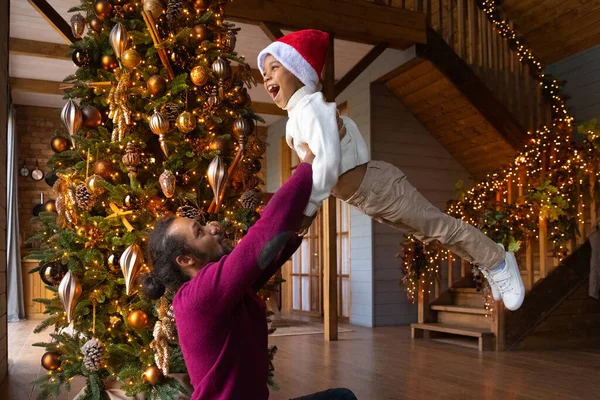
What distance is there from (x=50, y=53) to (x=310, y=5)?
300 cm

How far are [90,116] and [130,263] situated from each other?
30.9 inches

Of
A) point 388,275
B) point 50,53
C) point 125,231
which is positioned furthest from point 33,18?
point 388,275

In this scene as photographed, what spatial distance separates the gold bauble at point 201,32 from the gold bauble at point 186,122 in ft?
1.56

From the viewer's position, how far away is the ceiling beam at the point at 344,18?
5316 mm

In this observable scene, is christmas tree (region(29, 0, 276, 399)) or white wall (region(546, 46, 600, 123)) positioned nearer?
christmas tree (region(29, 0, 276, 399))

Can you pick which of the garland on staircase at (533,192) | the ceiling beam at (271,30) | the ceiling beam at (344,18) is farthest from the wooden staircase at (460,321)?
the ceiling beam at (271,30)

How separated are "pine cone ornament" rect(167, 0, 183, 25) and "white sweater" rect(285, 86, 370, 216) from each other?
55.0 inches

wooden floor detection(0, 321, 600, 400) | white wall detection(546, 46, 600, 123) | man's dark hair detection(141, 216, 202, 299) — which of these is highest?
white wall detection(546, 46, 600, 123)

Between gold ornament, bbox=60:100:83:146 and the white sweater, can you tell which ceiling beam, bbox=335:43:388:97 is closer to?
gold ornament, bbox=60:100:83:146

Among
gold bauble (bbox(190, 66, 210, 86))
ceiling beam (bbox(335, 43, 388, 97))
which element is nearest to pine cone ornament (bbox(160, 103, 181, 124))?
gold bauble (bbox(190, 66, 210, 86))

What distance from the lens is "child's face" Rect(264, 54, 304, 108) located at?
6.20 feet

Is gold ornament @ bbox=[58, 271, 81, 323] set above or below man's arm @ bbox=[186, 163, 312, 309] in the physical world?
below

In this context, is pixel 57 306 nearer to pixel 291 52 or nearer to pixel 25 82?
pixel 291 52

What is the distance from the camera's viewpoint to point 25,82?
25.4 feet
